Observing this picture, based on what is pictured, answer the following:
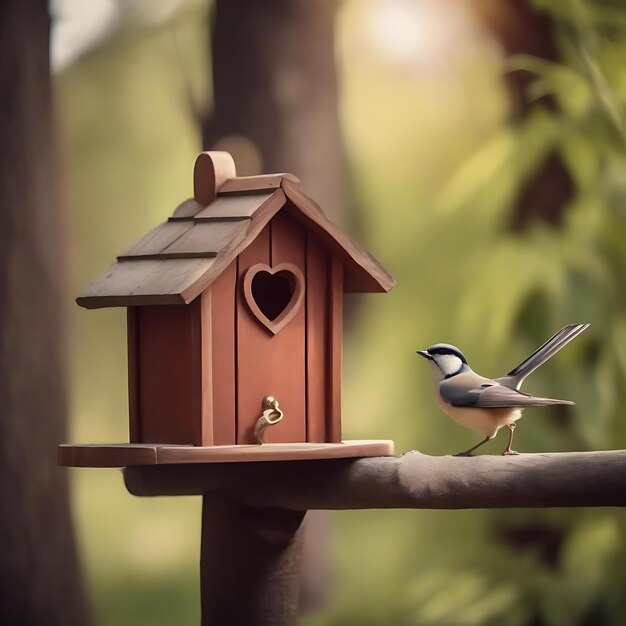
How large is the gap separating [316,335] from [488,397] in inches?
11.7

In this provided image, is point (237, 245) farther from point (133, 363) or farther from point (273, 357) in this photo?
point (133, 363)

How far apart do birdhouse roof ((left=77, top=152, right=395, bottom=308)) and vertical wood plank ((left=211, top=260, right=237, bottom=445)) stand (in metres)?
0.07

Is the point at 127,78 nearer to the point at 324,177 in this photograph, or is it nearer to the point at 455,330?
the point at 324,177

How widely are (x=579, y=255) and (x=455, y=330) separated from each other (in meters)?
0.50

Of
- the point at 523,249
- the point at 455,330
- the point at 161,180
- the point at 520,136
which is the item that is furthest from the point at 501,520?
the point at 161,180

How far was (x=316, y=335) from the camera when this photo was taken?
202 cm

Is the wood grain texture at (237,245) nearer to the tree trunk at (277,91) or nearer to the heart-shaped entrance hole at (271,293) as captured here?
the heart-shaped entrance hole at (271,293)

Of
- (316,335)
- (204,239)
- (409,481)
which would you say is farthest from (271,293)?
(409,481)

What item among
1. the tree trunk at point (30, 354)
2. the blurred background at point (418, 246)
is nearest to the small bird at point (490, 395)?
the blurred background at point (418, 246)

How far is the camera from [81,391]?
3.97m

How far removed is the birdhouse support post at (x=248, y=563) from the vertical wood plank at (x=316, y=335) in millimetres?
223

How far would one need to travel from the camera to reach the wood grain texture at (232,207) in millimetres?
1895

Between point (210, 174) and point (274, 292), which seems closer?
point (210, 174)

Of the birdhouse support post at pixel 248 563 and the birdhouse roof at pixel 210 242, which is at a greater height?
the birdhouse roof at pixel 210 242
